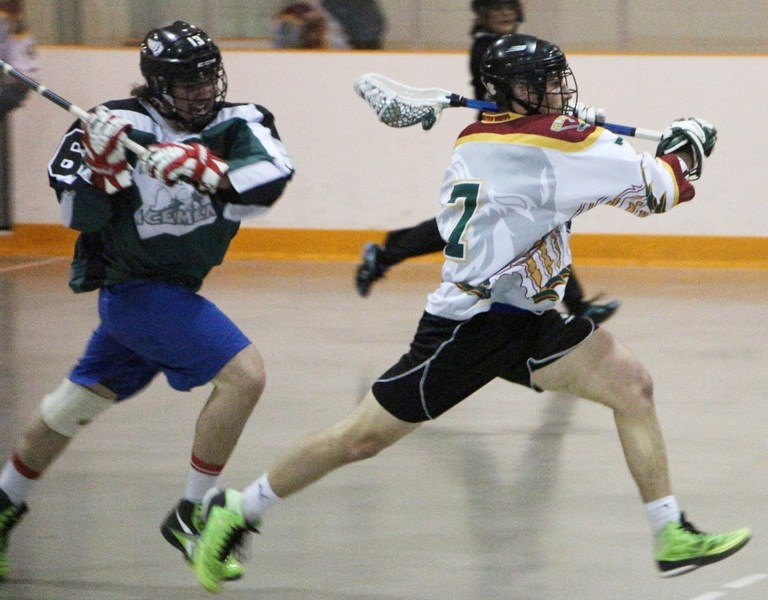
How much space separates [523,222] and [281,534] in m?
1.11

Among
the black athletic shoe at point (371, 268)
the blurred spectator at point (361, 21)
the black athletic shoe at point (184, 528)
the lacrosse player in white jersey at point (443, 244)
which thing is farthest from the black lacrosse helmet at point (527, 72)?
the blurred spectator at point (361, 21)

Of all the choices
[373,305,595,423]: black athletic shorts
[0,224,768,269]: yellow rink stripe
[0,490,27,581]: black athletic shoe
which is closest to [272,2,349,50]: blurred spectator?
[0,224,768,269]: yellow rink stripe

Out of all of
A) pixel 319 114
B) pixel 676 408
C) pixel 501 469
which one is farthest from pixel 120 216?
pixel 319 114

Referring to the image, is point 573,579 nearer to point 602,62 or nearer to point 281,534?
point 281,534

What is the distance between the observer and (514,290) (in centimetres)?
314

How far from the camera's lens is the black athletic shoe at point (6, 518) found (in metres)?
3.40

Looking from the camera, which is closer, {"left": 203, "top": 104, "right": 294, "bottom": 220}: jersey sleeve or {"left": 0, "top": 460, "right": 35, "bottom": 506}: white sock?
{"left": 203, "top": 104, "right": 294, "bottom": 220}: jersey sleeve

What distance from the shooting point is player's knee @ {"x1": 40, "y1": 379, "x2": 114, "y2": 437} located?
3.41 metres

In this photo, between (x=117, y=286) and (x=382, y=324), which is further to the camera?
(x=382, y=324)

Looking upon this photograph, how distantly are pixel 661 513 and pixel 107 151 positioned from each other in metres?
1.47

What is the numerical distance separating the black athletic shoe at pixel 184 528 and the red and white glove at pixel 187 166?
79 cm

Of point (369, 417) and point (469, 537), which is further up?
point (369, 417)

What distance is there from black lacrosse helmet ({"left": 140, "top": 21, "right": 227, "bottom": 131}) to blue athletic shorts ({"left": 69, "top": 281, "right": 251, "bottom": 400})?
0.41 m

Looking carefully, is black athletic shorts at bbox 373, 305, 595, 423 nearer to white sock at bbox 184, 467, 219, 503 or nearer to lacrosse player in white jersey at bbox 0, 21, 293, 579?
lacrosse player in white jersey at bbox 0, 21, 293, 579
